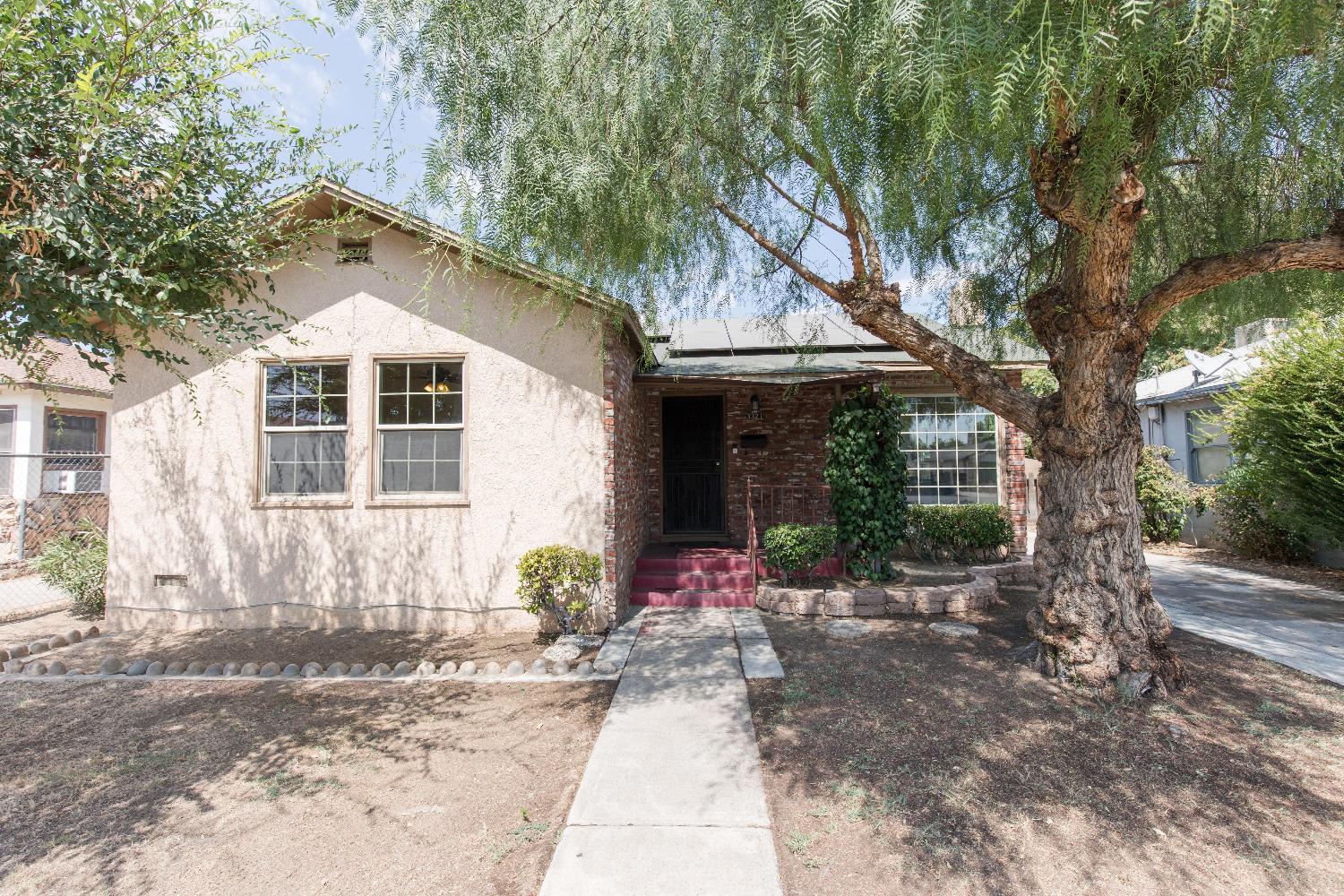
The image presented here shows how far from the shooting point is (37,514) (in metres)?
10.2

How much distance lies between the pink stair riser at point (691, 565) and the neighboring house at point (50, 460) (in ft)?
29.3

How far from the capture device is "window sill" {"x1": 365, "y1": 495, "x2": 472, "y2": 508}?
21.1ft

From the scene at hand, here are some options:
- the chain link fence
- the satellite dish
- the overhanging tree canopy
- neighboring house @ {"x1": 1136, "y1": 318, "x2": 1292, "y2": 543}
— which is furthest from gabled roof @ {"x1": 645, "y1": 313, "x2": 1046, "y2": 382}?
the chain link fence

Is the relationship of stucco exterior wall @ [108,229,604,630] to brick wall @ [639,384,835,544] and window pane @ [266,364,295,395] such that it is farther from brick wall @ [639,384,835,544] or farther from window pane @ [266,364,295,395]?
brick wall @ [639,384,835,544]

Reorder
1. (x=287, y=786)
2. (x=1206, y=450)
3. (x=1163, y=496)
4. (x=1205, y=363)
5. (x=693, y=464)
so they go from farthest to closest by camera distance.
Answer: (x=1205, y=363) < (x=1206, y=450) < (x=1163, y=496) < (x=693, y=464) < (x=287, y=786)

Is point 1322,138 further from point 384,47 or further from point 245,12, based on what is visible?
point 245,12

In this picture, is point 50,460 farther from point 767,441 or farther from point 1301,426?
point 1301,426

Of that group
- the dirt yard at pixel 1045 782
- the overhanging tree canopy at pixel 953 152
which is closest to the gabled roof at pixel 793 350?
the overhanging tree canopy at pixel 953 152

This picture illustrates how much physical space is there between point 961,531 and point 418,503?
740 centimetres

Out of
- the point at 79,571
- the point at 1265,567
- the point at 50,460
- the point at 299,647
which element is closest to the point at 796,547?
the point at 299,647

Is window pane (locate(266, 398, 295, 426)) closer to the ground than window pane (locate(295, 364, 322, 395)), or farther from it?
closer to the ground

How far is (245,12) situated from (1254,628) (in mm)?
10251

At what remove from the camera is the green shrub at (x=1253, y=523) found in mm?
9009

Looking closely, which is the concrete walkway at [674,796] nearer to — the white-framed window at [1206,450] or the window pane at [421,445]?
the window pane at [421,445]
